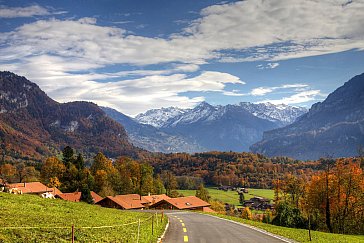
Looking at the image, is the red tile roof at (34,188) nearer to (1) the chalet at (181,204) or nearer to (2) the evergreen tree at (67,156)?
(2) the evergreen tree at (67,156)

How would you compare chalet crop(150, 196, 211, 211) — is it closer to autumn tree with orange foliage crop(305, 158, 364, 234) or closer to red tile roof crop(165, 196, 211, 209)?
red tile roof crop(165, 196, 211, 209)

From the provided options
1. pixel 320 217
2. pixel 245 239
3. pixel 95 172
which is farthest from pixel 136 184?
pixel 245 239

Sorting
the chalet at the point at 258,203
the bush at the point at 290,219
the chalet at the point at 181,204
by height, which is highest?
the bush at the point at 290,219

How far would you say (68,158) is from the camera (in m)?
130

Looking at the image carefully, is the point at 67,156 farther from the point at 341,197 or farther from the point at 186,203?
the point at 341,197

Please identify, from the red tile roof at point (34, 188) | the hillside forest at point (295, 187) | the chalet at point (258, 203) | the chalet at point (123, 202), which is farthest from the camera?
the chalet at point (258, 203)

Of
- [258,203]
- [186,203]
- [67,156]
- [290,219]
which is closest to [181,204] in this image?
[186,203]

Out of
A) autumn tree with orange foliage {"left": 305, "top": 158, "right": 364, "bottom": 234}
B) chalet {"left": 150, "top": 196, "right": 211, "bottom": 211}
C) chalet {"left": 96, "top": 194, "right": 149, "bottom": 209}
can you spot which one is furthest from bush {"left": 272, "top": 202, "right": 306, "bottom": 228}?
chalet {"left": 96, "top": 194, "right": 149, "bottom": 209}

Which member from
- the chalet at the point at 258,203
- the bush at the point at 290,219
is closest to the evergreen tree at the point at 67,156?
the bush at the point at 290,219

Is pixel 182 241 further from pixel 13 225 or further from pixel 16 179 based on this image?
pixel 16 179

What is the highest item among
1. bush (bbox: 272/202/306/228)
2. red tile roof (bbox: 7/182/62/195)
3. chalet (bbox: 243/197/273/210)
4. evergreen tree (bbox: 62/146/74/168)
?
evergreen tree (bbox: 62/146/74/168)

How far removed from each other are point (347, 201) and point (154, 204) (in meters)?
62.8

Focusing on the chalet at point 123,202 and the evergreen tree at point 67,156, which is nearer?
the chalet at point 123,202

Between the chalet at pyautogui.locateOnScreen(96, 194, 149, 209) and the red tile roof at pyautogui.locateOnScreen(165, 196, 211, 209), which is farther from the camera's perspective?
the red tile roof at pyautogui.locateOnScreen(165, 196, 211, 209)
